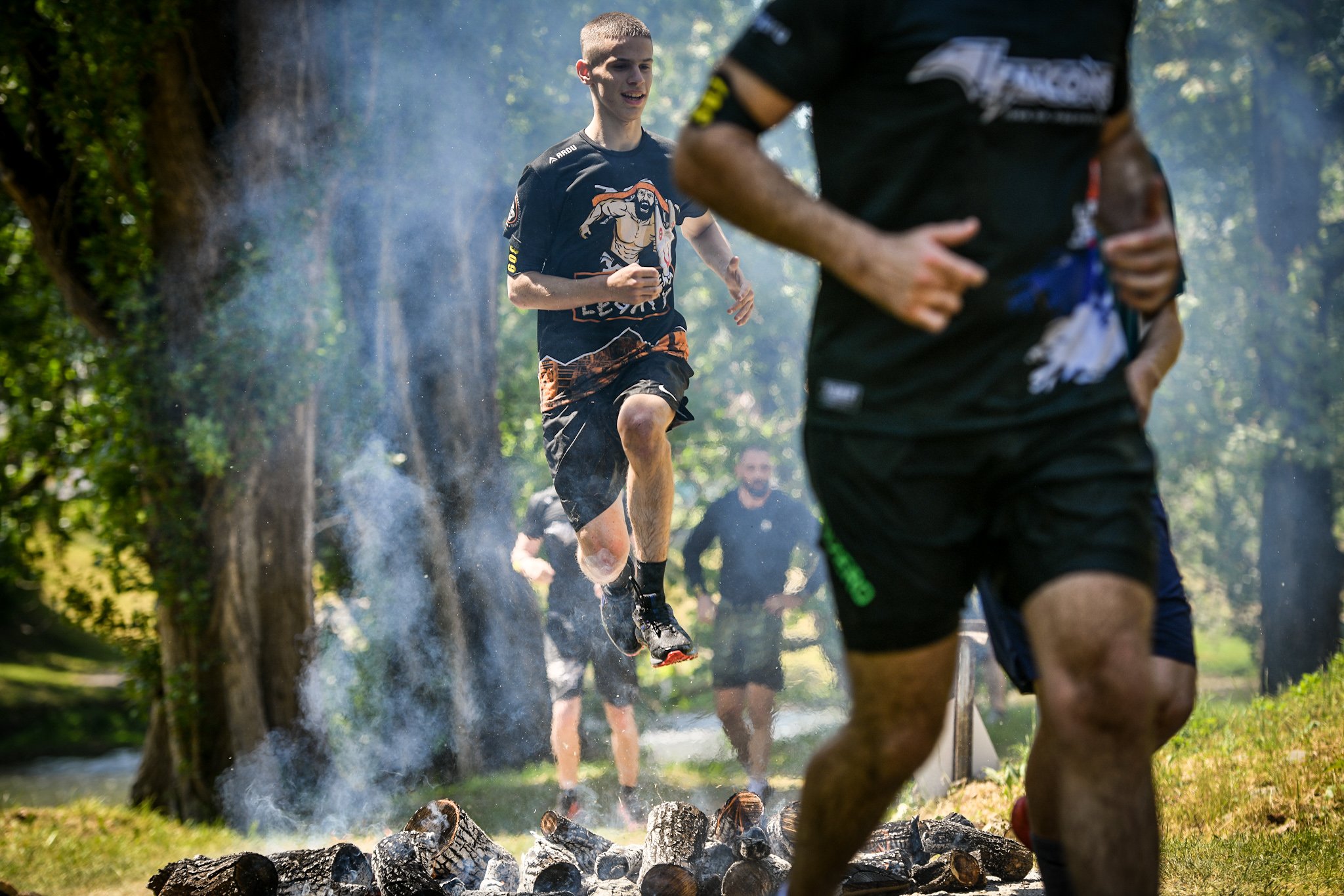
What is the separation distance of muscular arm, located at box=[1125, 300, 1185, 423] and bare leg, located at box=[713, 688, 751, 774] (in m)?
4.67

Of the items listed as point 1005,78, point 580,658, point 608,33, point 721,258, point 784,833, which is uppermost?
point 608,33

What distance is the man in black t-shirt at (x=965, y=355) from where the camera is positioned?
173cm

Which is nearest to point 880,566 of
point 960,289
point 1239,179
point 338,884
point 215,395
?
point 960,289

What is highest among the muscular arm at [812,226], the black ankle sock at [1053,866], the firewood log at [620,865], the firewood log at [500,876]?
the muscular arm at [812,226]

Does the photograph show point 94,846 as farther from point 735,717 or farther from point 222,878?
point 735,717

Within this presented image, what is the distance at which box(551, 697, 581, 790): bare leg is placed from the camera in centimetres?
638

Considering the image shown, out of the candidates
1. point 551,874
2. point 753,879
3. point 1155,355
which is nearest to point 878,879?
point 753,879

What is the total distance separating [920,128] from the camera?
1810 millimetres

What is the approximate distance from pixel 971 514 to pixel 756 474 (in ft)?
17.7

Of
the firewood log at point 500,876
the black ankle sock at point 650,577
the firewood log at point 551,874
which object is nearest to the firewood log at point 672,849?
the firewood log at point 551,874

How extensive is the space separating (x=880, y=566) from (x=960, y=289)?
1.65 ft

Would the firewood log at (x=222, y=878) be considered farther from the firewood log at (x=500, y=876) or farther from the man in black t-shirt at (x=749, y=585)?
the man in black t-shirt at (x=749, y=585)

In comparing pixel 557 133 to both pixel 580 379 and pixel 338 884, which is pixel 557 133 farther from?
pixel 338 884

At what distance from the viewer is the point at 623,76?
14.1ft
